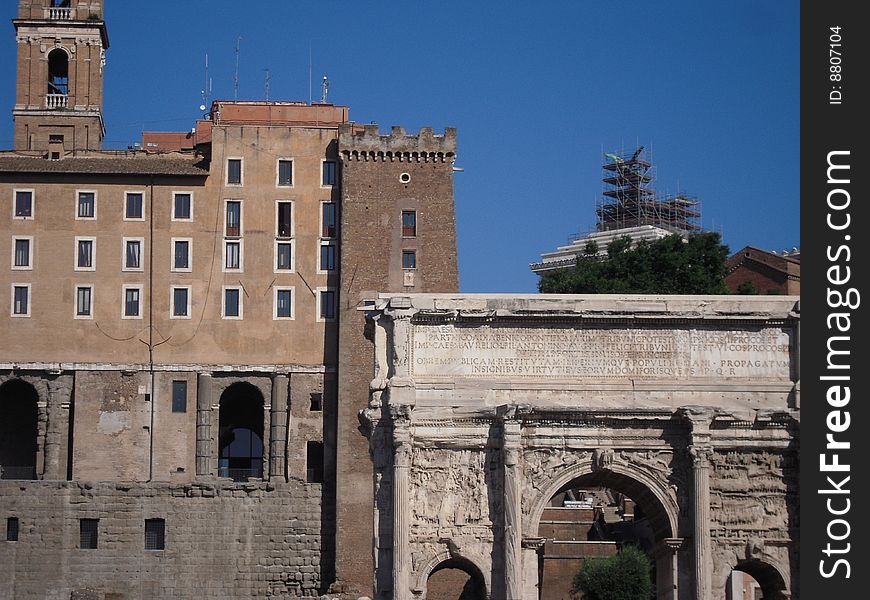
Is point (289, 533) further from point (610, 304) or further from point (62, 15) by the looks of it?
point (610, 304)

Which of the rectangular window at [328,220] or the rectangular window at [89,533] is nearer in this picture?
the rectangular window at [89,533]

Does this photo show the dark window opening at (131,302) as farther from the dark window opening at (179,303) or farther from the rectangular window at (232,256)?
the rectangular window at (232,256)

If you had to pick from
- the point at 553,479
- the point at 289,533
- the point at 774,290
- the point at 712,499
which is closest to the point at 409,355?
the point at 553,479

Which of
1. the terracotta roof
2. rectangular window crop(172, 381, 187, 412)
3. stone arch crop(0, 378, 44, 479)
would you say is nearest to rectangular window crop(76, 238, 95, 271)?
the terracotta roof

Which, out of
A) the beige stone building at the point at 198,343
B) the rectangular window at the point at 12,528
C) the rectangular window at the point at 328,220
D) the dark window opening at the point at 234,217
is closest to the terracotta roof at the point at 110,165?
the beige stone building at the point at 198,343

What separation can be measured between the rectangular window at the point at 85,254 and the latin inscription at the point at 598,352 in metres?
27.5

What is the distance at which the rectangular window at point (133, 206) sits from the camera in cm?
6494

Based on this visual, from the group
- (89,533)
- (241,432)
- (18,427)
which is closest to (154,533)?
(89,533)

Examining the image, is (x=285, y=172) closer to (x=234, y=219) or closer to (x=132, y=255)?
(x=234, y=219)

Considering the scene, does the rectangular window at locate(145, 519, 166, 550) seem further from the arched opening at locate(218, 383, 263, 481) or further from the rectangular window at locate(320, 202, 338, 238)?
the rectangular window at locate(320, 202, 338, 238)

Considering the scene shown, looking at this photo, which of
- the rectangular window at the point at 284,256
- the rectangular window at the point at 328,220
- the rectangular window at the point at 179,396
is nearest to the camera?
the rectangular window at the point at 179,396

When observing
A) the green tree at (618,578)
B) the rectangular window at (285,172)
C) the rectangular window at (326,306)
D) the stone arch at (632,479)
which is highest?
the rectangular window at (285,172)

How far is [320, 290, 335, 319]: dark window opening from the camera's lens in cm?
6431

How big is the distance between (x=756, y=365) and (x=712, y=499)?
2949 mm
